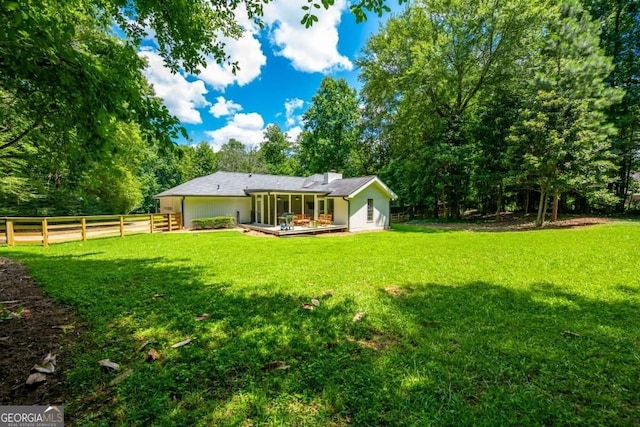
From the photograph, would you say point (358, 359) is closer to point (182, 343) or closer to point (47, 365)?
point (182, 343)

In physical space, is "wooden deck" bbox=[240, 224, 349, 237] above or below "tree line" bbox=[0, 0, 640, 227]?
below

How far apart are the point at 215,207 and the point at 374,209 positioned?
1100 cm

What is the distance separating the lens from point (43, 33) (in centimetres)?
231

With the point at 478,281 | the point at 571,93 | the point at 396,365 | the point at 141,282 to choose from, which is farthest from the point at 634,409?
the point at 571,93

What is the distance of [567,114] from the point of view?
14719 mm

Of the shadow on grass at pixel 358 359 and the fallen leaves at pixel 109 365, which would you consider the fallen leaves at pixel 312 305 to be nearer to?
the shadow on grass at pixel 358 359

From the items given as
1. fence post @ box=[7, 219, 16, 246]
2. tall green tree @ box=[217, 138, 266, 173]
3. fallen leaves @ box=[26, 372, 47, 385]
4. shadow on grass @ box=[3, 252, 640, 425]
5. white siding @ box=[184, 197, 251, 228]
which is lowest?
shadow on grass @ box=[3, 252, 640, 425]

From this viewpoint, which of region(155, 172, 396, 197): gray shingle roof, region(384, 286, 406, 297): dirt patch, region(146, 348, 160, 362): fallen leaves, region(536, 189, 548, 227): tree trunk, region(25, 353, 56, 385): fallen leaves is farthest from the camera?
region(155, 172, 396, 197): gray shingle roof

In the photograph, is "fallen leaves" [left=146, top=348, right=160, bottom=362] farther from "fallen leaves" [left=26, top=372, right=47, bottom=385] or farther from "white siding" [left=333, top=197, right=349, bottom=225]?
"white siding" [left=333, top=197, right=349, bottom=225]

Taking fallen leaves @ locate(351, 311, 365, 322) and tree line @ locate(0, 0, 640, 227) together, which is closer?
fallen leaves @ locate(351, 311, 365, 322)

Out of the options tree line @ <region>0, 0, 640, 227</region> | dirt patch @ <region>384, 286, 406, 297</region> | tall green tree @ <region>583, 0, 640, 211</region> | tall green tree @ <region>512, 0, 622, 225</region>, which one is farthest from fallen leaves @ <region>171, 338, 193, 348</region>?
tall green tree @ <region>583, 0, 640, 211</region>

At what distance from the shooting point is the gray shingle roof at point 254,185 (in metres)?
18.3

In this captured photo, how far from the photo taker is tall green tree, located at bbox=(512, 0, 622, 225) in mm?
14125

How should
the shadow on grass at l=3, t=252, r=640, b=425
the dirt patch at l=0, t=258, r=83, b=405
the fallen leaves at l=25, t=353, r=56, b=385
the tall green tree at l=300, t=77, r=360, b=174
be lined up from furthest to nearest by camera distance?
the tall green tree at l=300, t=77, r=360, b=174 → the fallen leaves at l=25, t=353, r=56, b=385 → the dirt patch at l=0, t=258, r=83, b=405 → the shadow on grass at l=3, t=252, r=640, b=425
